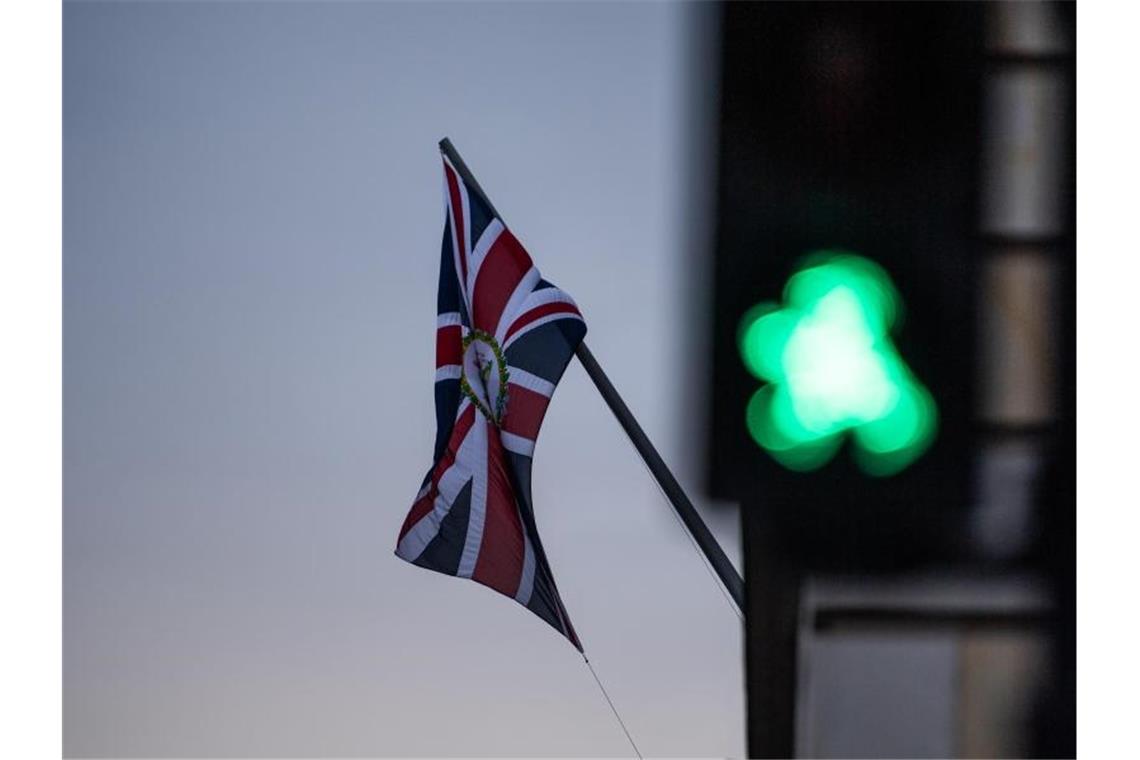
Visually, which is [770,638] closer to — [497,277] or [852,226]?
[852,226]

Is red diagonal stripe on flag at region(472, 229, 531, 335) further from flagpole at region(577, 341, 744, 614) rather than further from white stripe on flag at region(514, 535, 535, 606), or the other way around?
white stripe on flag at region(514, 535, 535, 606)

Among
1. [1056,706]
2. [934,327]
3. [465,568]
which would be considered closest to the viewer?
[934,327]

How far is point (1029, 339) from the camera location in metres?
2.17

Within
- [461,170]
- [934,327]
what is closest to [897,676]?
[934,327]

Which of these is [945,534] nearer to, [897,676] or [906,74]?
[897,676]

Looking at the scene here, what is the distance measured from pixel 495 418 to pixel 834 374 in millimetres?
6232

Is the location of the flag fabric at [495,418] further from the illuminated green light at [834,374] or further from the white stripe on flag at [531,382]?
the illuminated green light at [834,374]

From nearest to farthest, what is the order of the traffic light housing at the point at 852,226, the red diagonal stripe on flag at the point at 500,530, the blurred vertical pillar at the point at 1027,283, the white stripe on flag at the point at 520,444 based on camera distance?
the traffic light housing at the point at 852,226, the blurred vertical pillar at the point at 1027,283, the white stripe on flag at the point at 520,444, the red diagonal stripe on flag at the point at 500,530

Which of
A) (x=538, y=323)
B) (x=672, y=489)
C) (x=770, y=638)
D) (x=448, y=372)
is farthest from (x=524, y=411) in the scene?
(x=770, y=638)

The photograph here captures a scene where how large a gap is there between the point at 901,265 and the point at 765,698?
2.13 feet

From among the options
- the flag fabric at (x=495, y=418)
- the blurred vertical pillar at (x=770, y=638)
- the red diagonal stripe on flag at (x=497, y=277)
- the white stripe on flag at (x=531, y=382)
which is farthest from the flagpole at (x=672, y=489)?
the blurred vertical pillar at (x=770, y=638)

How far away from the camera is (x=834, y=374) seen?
259 cm

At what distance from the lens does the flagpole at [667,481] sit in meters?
6.54

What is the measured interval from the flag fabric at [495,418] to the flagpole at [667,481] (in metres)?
0.30
